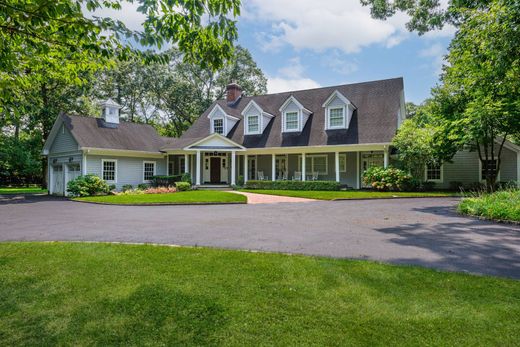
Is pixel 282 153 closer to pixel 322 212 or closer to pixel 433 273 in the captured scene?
pixel 322 212

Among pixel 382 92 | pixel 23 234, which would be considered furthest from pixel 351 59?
pixel 23 234

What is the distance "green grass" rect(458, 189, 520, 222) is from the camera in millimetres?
9669

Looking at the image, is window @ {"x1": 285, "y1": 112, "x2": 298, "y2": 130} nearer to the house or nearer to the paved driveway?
the house

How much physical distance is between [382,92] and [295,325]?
2438 cm

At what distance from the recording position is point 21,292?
4293mm

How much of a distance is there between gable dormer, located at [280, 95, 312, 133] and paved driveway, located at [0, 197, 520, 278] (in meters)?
14.1

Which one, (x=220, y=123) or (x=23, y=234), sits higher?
(x=220, y=123)

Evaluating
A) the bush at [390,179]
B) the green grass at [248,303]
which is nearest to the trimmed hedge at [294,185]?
the bush at [390,179]

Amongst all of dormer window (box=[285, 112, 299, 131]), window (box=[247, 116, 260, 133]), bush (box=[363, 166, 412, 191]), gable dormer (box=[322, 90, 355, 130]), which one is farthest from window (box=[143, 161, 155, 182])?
bush (box=[363, 166, 412, 191])

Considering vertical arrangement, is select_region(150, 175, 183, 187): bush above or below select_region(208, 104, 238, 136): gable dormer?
below

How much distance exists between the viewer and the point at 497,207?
1018 centimetres

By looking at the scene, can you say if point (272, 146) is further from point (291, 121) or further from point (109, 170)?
point (109, 170)

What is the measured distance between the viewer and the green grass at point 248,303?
3170 mm

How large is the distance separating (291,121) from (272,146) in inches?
102
